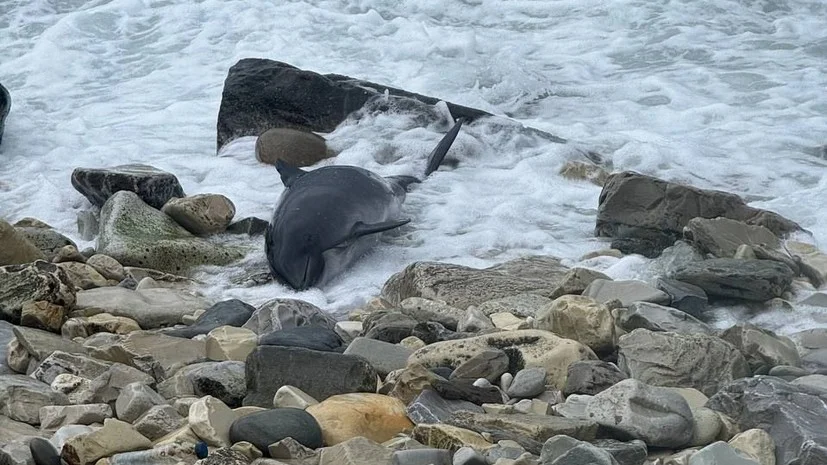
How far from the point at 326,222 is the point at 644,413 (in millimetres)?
3043

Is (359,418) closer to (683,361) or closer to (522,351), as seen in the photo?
(522,351)

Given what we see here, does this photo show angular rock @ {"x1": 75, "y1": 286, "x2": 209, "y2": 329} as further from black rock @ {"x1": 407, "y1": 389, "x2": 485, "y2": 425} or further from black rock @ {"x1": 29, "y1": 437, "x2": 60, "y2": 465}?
black rock @ {"x1": 29, "y1": 437, "x2": 60, "y2": 465}

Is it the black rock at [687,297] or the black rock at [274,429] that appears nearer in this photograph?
the black rock at [274,429]

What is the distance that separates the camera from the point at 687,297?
5.25 m

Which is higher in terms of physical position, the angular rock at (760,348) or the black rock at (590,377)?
the black rock at (590,377)

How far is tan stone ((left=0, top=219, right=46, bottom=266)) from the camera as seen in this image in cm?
590

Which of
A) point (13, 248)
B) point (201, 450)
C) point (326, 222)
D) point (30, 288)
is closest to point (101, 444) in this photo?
point (201, 450)

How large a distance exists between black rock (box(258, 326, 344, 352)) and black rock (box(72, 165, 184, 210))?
9.16 feet

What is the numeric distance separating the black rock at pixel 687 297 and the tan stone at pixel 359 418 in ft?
6.43

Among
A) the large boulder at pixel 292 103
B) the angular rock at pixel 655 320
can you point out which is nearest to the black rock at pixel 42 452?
the angular rock at pixel 655 320

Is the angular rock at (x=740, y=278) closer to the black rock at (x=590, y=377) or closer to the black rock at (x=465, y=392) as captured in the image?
the black rock at (x=590, y=377)

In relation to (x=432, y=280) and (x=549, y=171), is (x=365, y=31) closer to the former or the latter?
(x=549, y=171)

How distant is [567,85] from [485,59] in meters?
1.11

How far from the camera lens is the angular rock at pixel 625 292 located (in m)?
5.14
